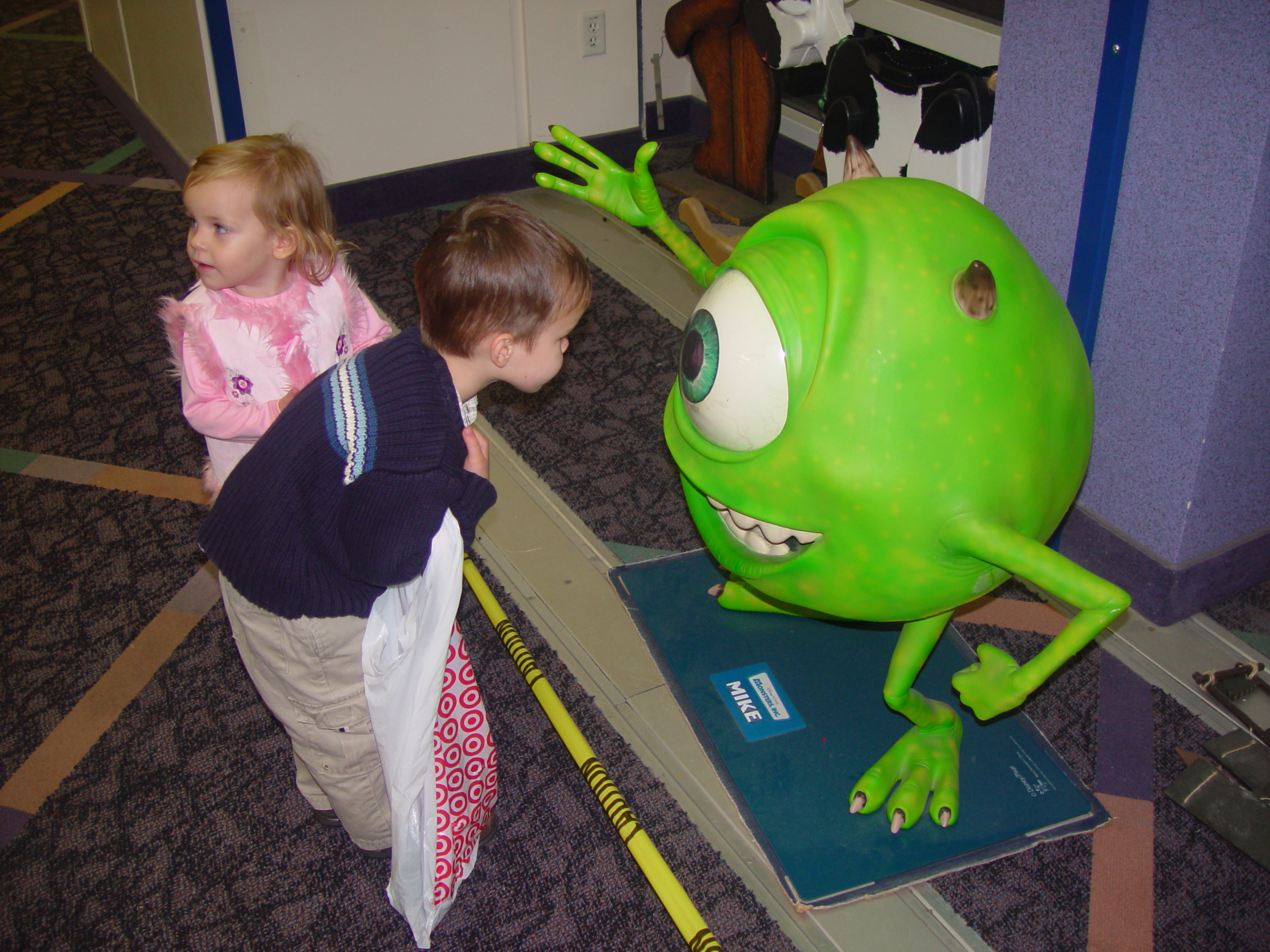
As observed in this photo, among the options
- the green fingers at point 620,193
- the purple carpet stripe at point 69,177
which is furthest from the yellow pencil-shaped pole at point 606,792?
the purple carpet stripe at point 69,177

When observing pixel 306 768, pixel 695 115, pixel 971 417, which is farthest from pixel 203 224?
pixel 695 115

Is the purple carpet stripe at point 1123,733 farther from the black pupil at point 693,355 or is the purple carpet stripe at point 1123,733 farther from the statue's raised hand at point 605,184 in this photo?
the statue's raised hand at point 605,184

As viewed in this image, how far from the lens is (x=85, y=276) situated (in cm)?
303

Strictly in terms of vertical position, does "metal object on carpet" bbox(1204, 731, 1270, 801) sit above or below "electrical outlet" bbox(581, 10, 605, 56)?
below

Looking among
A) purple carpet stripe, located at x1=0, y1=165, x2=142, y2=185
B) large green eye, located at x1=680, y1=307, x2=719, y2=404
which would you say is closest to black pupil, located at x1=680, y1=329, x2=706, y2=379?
large green eye, located at x1=680, y1=307, x2=719, y2=404

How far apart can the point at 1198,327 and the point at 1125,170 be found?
0.27 m

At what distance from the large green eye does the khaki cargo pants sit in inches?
20.0

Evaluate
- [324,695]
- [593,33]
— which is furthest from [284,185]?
[593,33]

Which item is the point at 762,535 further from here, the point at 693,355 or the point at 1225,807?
the point at 1225,807

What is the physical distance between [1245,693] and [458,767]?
4.21 ft

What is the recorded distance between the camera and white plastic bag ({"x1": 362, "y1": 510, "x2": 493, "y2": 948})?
4.00 ft

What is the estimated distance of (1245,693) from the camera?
5.67 ft

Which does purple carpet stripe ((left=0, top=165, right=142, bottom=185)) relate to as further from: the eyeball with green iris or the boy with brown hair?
the eyeball with green iris

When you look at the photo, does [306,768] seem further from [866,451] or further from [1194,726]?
[1194,726]
